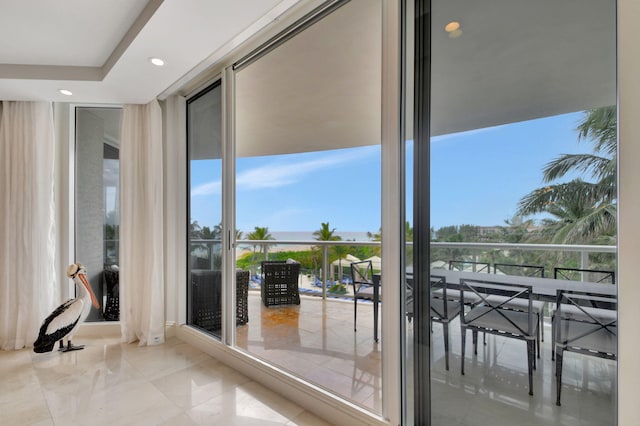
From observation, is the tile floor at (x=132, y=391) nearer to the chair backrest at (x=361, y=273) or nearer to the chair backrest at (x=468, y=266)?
the chair backrest at (x=468, y=266)

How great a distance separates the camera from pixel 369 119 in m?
3.59

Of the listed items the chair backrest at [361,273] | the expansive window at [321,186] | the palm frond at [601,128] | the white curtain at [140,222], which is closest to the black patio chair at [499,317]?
Answer: the expansive window at [321,186]

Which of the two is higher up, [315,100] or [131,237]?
[315,100]

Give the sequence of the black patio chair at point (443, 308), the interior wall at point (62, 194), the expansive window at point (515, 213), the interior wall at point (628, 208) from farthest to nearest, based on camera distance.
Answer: the interior wall at point (62, 194), the black patio chair at point (443, 308), the expansive window at point (515, 213), the interior wall at point (628, 208)

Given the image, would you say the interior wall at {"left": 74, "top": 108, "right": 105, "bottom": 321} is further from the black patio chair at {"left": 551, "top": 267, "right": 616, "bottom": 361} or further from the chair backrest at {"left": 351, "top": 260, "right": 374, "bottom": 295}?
the black patio chair at {"left": 551, "top": 267, "right": 616, "bottom": 361}

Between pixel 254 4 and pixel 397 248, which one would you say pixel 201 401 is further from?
pixel 254 4

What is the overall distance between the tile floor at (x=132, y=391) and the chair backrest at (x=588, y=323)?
141cm

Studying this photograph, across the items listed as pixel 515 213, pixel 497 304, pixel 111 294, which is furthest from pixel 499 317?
pixel 111 294

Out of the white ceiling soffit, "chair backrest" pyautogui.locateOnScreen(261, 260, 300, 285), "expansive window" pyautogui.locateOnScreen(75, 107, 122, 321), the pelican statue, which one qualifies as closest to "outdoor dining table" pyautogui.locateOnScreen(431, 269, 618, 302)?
the white ceiling soffit

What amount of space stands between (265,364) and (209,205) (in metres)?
1.54

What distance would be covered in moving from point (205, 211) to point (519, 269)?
2.68m

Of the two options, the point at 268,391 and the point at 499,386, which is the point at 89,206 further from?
the point at 499,386

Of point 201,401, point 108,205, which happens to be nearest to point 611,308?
point 201,401

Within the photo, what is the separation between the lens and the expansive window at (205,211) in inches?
115
